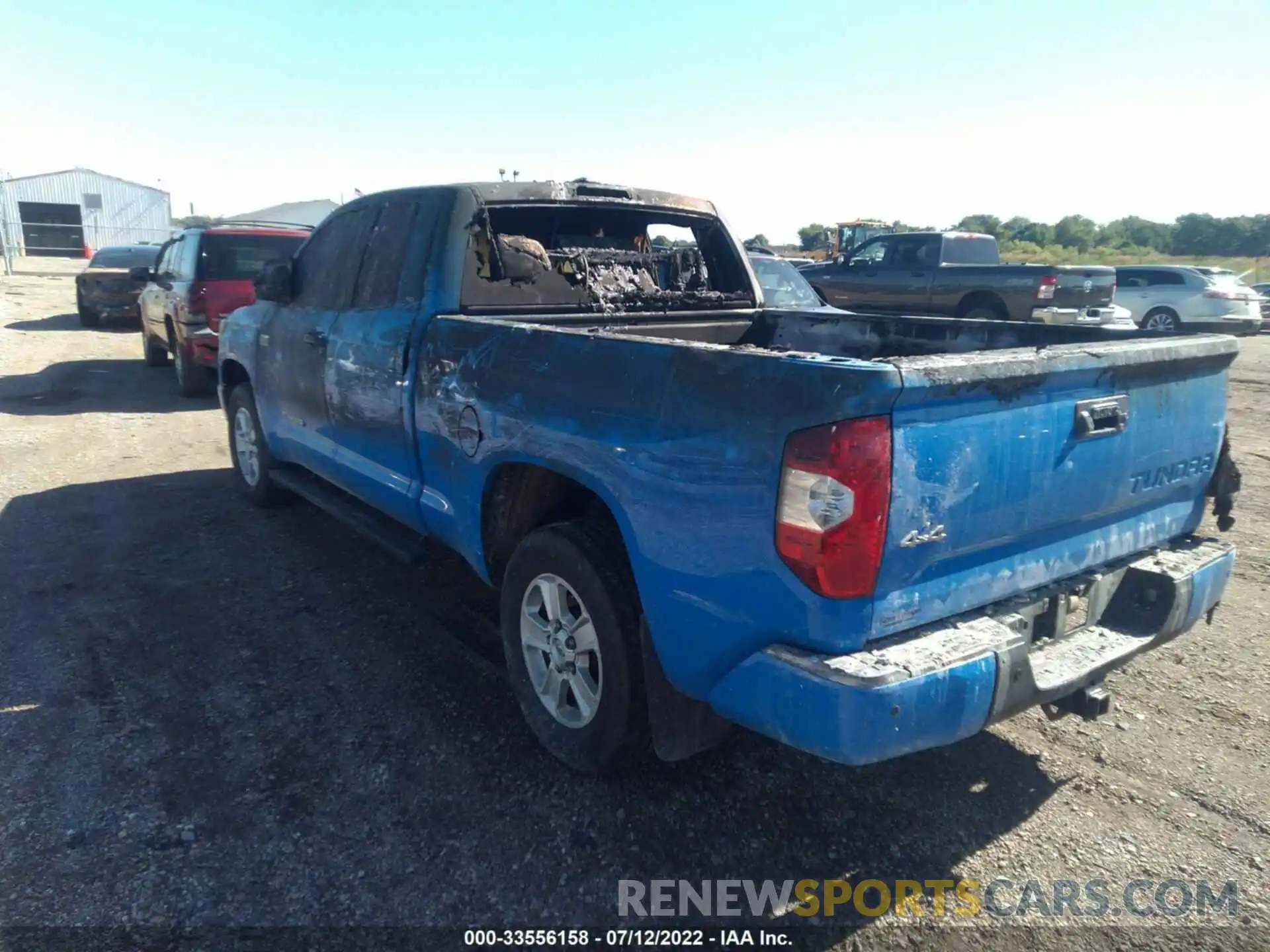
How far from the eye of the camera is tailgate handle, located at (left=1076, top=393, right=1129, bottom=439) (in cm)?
255

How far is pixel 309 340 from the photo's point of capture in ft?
16.1

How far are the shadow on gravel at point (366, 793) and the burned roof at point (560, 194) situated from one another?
2009 mm

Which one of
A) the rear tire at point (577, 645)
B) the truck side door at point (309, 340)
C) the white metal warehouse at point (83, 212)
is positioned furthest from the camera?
the white metal warehouse at point (83, 212)

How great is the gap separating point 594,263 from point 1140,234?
6645cm

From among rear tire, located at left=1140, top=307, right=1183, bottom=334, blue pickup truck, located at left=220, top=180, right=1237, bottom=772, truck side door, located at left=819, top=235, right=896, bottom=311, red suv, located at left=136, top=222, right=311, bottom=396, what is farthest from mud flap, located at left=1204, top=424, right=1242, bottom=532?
rear tire, located at left=1140, top=307, right=1183, bottom=334

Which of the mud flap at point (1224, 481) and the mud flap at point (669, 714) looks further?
the mud flap at point (1224, 481)

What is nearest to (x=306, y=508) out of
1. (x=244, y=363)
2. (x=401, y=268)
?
(x=244, y=363)

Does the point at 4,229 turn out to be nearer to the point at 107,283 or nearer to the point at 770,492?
the point at 107,283

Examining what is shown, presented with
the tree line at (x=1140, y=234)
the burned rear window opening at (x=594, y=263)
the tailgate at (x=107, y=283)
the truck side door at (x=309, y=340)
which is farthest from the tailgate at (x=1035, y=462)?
the tree line at (x=1140, y=234)

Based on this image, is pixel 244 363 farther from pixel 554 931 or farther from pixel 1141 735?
pixel 1141 735

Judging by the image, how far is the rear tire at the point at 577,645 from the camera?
9.34 ft

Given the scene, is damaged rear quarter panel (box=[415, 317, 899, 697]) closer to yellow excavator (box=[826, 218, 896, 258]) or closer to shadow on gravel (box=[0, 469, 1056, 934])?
shadow on gravel (box=[0, 469, 1056, 934])

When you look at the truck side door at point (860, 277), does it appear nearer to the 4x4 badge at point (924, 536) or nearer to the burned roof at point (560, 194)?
the burned roof at point (560, 194)

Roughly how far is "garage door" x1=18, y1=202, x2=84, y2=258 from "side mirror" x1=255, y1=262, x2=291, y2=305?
42.9m
